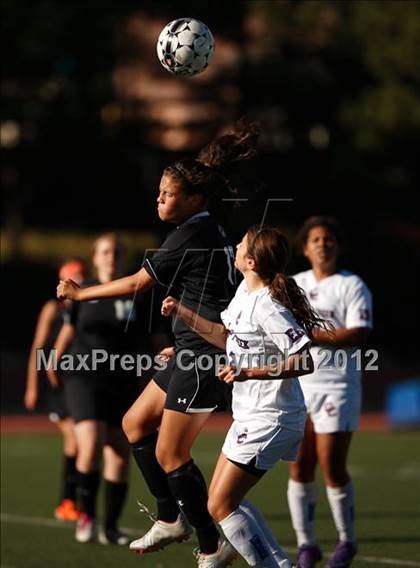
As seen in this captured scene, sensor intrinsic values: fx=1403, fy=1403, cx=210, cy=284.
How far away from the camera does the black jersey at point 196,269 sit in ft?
25.4

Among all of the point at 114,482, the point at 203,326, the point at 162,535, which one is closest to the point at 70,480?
the point at 114,482

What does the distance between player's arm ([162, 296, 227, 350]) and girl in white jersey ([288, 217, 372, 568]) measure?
51.0 inches

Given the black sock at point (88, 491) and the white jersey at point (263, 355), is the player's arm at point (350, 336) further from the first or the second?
the black sock at point (88, 491)

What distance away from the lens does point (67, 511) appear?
39.8 feet

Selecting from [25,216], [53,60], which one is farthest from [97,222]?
[53,60]

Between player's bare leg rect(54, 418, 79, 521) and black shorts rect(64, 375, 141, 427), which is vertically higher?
black shorts rect(64, 375, 141, 427)

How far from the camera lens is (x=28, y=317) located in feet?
96.8

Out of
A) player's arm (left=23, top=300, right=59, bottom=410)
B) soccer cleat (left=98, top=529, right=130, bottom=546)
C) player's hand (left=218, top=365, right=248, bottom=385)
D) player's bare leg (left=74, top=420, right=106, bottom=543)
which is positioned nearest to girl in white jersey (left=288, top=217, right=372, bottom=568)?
soccer cleat (left=98, top=529, right=130, bottom=546)

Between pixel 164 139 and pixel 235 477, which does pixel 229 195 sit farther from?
pixel 164 139

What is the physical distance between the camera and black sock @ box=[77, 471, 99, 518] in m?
10.7

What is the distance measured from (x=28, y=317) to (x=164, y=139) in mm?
9259

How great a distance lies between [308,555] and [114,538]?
2.02m

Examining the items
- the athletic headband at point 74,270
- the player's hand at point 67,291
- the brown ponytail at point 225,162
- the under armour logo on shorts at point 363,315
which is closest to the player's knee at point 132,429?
the player's hand at point 67,291

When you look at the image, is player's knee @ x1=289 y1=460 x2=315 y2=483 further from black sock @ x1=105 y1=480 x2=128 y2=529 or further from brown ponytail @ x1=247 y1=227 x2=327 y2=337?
brown ponytail @ x1=247 y1=227 x2=327 y2=337
